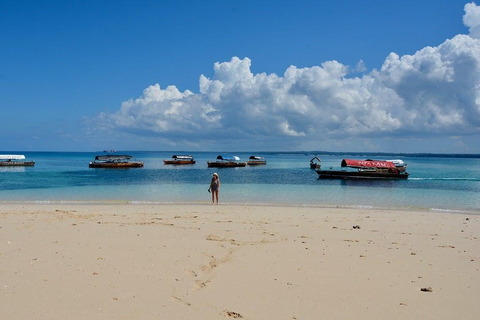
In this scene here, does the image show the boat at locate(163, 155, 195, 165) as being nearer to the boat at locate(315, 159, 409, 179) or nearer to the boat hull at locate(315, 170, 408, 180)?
the boat at locate(315, 159, 409, 179)

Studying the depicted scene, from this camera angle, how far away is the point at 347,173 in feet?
169

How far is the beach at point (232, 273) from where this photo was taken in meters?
5.31

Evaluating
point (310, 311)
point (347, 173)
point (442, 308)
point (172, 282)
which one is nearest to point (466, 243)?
point (442, 308)

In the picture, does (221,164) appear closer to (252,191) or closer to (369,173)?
(369,173)

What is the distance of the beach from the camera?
5.31 m

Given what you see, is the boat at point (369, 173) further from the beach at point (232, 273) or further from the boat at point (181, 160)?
the boat at point (181, 160)

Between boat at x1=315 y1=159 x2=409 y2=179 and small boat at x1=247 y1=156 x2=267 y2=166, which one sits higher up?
small boat at x1=247 y1=156 x2=267 y2=166

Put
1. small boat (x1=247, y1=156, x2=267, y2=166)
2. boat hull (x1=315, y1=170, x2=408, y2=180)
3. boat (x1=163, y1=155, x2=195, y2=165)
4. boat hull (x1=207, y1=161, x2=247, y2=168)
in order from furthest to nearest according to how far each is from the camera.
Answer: small boat (x1=247, y1=156, x2=267, y2=166)
boat (x1=163, y1=155, x2=195, y2=165)
boat hull (x1=207, y1=161, x2=247, y2=168)
boat hull (x1=315, y1=170, x2=408, y2=180)

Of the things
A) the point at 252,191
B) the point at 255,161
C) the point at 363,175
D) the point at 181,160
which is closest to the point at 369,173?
the point at 363,175

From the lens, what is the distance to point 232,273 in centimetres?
684

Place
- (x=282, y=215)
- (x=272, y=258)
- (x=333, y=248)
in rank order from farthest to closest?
1. (x=282, y=215)
2. (x=333, y=248)
3. (x=272, y=258)

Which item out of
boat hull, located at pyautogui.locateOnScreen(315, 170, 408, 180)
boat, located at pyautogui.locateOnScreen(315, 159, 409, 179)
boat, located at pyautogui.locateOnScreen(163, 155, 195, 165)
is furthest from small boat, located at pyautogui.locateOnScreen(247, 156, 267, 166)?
boat hull, located at pyautogui.locateOnScreen(315, 170, 408, 180)

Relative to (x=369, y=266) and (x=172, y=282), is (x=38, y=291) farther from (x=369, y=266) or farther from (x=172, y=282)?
(x=369, y=266)

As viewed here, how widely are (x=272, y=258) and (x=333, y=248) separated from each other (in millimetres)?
1841
